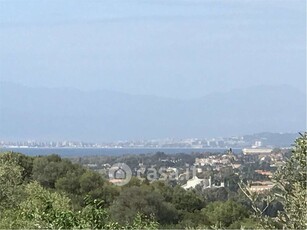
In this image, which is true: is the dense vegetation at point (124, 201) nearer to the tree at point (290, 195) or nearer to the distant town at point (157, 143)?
the tree at point (290, 195)

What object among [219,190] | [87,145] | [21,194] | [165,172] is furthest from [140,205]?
[87,145]

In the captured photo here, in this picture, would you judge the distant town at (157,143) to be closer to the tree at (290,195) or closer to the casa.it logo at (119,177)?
the casa.it logo at (119,177)

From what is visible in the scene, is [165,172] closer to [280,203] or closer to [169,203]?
[169,203]

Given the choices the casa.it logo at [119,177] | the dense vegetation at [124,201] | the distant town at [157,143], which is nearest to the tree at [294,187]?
the dense vegetation at [124,201]

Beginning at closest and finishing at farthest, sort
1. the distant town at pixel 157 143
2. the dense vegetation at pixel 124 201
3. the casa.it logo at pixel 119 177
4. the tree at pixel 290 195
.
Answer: the tree at pixel 290 195 < the dense vegetation at pixel 124 201 < the casa.it logo at pixel 119 177 < the distant town at pixel 157 143

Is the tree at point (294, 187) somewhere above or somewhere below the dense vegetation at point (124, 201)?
above

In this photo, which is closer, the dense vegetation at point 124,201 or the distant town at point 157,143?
the dense vegetation at point 124,201

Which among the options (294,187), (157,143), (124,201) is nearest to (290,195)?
(294,187)

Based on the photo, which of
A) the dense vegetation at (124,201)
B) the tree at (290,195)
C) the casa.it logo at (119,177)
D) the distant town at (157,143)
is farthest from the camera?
the distant town at (157,143)

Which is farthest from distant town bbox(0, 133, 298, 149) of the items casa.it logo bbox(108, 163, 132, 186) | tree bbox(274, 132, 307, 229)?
tree bbox(274, 132, 307, 229)

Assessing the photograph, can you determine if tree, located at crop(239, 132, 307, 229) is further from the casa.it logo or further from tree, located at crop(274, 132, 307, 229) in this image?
the casa.it logo
